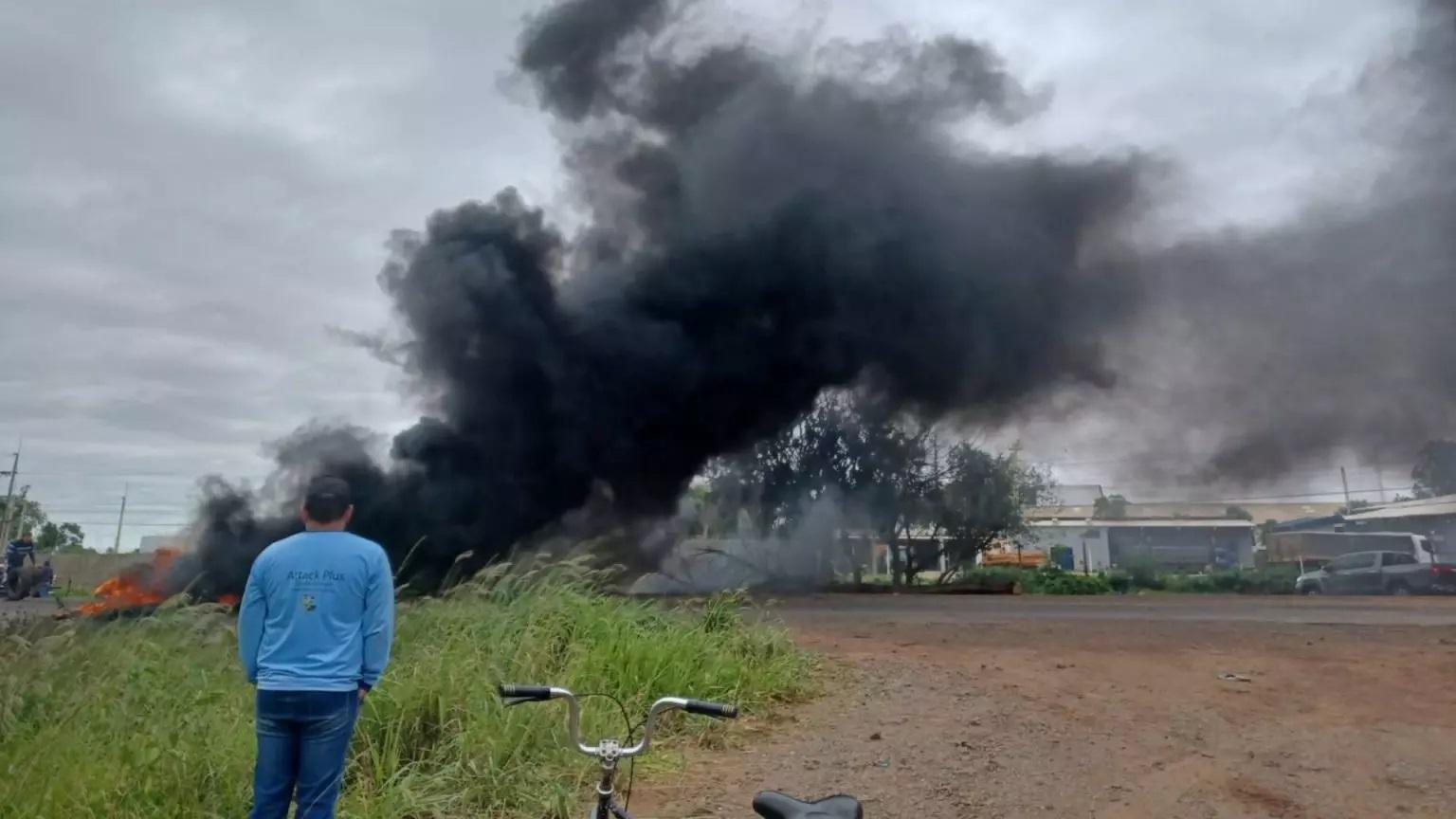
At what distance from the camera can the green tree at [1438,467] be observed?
82.9 feet

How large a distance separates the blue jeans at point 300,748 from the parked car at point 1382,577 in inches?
1231

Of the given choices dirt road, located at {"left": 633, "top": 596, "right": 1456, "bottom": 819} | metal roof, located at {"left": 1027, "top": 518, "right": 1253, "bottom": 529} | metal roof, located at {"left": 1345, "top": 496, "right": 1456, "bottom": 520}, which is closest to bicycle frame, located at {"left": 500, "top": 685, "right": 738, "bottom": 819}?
dirt road, located at {"left": 633, "top": 596, "right": 1456, "bottom": 819}

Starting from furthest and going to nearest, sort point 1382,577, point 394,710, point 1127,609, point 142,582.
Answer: point 1382,577
point 1127,609
point 142,582
point 394,710

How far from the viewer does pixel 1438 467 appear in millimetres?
28859

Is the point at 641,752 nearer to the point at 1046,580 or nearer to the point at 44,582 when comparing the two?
the point at 44,582

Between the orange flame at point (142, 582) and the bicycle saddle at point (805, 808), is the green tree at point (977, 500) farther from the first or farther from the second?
the bicycle saddle at point (805, 808)

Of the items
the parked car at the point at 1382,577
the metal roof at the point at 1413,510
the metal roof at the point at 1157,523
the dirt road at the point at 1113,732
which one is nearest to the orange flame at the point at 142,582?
the dirt road at the point at 1113,732

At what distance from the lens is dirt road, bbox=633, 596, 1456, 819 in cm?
589

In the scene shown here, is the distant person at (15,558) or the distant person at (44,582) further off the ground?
the distant person at (15,558)

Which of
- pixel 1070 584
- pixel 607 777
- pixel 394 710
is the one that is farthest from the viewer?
pixel 1070 584

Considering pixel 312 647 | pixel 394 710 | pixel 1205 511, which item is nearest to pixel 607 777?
pixel 312 647

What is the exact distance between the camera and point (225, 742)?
5199 mm

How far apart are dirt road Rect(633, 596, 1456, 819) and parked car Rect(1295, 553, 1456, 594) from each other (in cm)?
1673

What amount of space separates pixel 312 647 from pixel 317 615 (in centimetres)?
12
